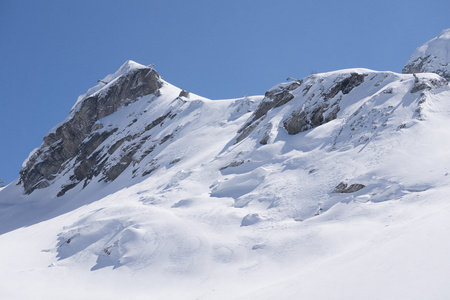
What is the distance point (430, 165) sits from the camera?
15141mm

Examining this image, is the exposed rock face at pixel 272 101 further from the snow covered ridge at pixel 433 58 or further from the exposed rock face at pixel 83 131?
the snow covered ridge at pixel 433 58

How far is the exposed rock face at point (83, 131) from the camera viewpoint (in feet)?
163

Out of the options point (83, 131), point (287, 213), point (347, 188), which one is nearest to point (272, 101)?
point (347, 188)

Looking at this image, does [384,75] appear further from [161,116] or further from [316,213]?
[161,116]

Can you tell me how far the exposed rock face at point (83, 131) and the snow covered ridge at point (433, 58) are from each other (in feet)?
142

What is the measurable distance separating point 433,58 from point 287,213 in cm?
5794

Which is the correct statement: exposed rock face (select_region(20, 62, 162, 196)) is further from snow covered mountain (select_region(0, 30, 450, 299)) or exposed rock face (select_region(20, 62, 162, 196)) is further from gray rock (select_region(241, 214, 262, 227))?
gray rock (select_region(241, 214, 262, 227))

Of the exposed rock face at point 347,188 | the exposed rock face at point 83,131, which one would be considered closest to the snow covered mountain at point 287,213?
the exposed rock face at point 347,188

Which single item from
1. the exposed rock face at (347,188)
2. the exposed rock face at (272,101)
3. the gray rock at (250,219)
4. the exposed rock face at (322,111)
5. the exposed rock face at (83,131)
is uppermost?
the exposed rock face at (83,131)

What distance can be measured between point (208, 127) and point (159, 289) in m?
25.4

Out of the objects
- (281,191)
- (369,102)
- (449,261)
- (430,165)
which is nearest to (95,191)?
(281,191)

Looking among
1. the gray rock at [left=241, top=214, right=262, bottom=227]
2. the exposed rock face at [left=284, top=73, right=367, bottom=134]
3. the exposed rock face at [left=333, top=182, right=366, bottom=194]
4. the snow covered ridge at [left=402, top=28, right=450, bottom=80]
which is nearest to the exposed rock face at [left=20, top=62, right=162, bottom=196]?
the exposed rock face at [left=284, top=73, right=367, bottom=134]

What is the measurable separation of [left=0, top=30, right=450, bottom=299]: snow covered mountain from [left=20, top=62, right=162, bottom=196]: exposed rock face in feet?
54.5

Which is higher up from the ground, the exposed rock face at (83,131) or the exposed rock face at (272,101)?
the exposed rock face at (83,131)
